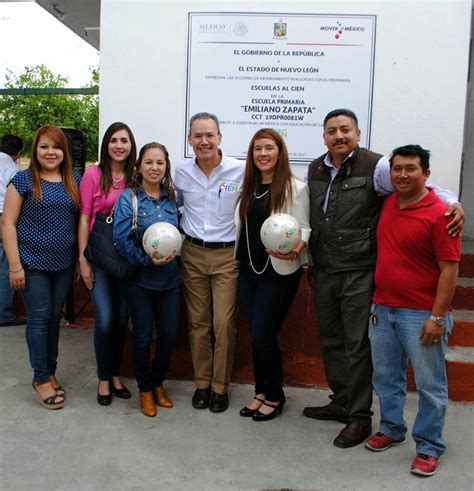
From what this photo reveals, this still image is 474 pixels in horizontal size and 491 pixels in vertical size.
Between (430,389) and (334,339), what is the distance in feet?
2.37

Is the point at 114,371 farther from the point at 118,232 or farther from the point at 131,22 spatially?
the point at 131,22

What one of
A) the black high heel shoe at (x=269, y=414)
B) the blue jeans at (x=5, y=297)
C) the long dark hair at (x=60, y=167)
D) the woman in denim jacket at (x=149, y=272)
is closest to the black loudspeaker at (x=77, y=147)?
the blue jeans at (x=5, y=297)

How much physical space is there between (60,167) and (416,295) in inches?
97.9

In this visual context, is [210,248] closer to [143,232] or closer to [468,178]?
Result: [143,232]

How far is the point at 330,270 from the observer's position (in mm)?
3363

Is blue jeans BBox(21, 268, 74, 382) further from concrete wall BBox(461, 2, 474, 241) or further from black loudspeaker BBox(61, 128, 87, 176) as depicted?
concrete wall BBox(461, 2, 474, 241)

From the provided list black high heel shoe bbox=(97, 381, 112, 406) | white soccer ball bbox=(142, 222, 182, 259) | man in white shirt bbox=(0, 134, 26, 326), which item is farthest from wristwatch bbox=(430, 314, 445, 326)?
man in white shirt bbox=(0, 134, 26, 326)

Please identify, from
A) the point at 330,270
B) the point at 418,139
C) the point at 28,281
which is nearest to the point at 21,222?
the point at 28,281

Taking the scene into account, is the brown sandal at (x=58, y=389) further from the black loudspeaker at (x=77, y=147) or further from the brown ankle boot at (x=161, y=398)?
the black loudspeaker at (x=77, y=147)

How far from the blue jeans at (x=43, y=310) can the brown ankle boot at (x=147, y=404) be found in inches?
27.8

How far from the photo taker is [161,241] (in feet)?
10.9

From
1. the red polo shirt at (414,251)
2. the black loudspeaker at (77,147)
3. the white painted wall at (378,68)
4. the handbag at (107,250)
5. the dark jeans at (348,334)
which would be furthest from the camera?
the black loudspeaker at (77,147)

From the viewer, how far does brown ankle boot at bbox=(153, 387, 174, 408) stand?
12.7 feet

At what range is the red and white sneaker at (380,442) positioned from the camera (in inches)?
128
